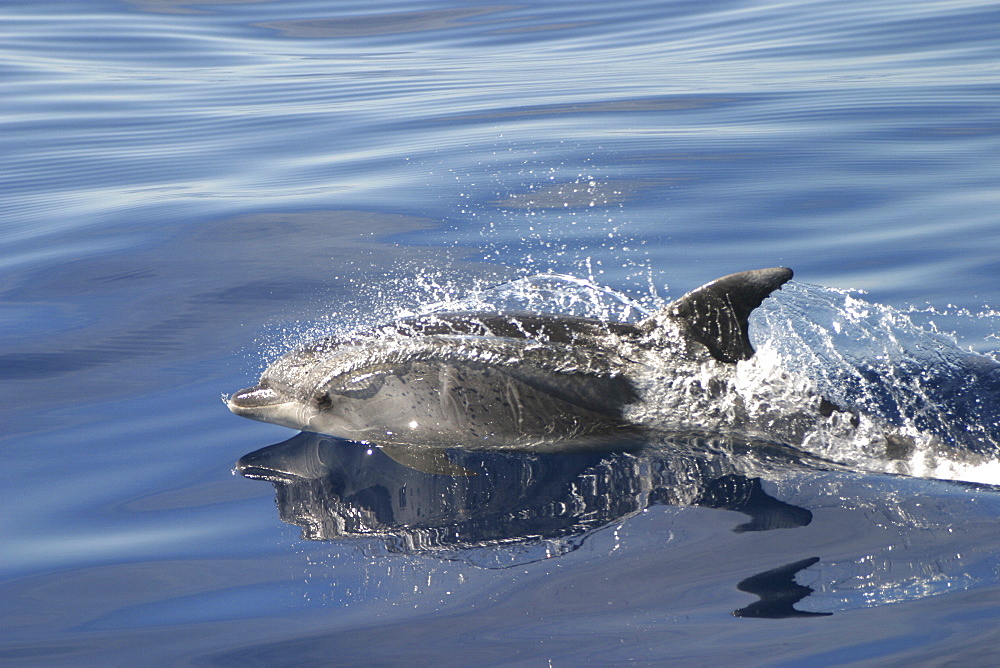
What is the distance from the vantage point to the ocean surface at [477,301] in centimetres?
423

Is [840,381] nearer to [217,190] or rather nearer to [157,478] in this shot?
[157,478]

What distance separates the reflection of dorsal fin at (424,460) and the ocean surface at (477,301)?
0.05m

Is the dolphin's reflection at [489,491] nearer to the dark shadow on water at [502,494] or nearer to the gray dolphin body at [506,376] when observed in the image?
the dark shadow on water at [502,494]

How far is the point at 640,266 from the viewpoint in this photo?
27.7 ft

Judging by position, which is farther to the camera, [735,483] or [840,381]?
[840,381]

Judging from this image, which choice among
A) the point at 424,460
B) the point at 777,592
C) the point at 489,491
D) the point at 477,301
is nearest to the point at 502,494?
the point at 489,491

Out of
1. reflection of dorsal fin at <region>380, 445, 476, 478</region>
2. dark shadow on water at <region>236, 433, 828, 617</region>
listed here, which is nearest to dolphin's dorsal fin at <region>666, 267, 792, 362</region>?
dark shadow on water at <region>236, 433, 828, 617</region>

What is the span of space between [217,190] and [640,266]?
5073 millimetres

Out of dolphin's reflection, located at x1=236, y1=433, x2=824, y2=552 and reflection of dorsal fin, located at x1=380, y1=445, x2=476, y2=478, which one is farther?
reflection of dorsal fin, located at x1=380, y1=445, x2=476, y2=478

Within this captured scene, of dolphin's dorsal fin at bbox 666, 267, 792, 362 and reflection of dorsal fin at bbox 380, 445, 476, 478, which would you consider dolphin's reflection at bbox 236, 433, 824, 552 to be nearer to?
reflection of dorsal fin at bbox 380, 445, 476, 478

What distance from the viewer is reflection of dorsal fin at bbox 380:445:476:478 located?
5.46 meters

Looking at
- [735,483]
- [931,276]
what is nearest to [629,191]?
[931,276]

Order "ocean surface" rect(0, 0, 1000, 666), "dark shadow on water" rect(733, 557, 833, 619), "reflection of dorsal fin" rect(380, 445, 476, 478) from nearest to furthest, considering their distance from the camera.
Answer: "dark shadow on water" rect(733, 557, 833, 619)
"ocean surface" rect(0, 0, 1000, 666)
"reflection of dorsal fin" rect(380, 445, 476, 478)

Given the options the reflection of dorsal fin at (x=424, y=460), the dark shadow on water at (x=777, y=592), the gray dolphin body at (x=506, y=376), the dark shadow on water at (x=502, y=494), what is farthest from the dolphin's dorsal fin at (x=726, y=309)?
the dark shadow on water at (x=777, y=592)
